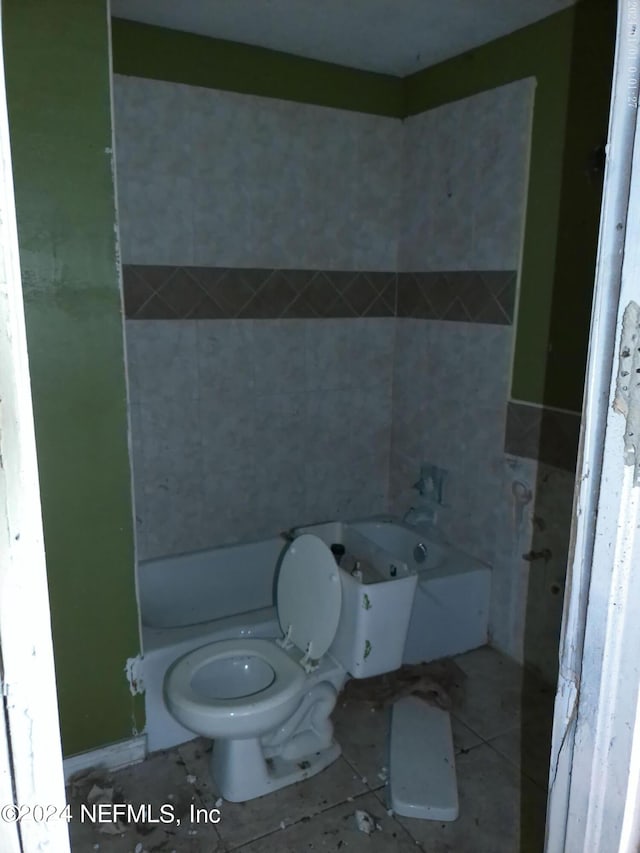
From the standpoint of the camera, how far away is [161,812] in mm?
1942

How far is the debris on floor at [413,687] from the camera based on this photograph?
8.11ft

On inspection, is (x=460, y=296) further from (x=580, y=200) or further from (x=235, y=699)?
(x=235, y=699)

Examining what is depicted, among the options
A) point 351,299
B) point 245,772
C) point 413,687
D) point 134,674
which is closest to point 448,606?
point 413,687

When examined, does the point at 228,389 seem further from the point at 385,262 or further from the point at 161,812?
the point at 161,812

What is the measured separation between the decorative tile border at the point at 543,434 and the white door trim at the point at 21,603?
6.77 ft

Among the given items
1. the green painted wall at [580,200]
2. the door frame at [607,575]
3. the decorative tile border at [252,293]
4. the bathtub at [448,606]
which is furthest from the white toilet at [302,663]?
the door frame at [607,575]

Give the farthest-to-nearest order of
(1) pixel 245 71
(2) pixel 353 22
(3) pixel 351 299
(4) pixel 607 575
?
(3) pixel 351 299 < (1) pixel 245 71 < (2) pixel 353 22 < (4) pixel 607 575

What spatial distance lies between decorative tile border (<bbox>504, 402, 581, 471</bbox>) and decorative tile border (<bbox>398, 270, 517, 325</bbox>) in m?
0.38

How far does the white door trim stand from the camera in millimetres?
514

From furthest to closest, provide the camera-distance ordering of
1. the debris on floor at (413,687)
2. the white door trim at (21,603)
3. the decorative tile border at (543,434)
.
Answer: the debris on floor at (413,687), the decorative tile border at (543,434), the white door trim at (21,603)

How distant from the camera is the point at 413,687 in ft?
8.23

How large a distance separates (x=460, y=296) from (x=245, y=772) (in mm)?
1994

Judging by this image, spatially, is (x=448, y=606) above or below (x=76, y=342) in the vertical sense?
below

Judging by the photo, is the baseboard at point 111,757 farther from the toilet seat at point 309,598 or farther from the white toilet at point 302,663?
the toilet seat at point 309,598
